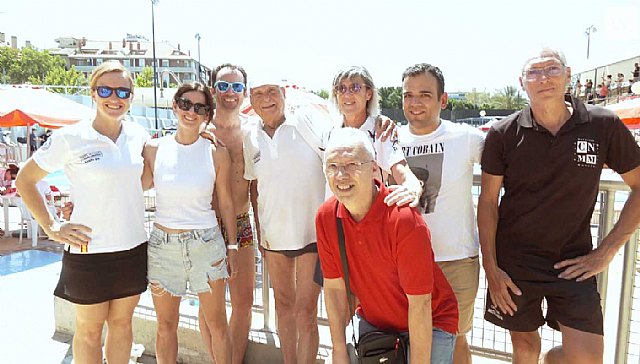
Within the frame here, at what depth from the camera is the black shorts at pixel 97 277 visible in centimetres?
286

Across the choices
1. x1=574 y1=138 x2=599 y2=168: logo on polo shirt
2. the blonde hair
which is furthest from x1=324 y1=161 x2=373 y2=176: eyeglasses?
the blonde hair

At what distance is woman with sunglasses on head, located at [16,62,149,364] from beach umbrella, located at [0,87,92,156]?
7.47 meters

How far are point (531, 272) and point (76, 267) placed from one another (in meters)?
2.66

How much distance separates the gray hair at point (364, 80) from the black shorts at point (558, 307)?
1313 mm

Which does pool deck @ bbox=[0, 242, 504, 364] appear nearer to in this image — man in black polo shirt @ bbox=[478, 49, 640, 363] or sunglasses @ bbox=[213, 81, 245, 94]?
man in black polo shirt @ bbox=[478, 49, 640, 363]

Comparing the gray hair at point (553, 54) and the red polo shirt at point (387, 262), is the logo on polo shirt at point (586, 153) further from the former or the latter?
the red polo shirt at point (387, 262)

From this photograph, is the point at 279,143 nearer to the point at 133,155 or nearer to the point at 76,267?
the point at 133,155

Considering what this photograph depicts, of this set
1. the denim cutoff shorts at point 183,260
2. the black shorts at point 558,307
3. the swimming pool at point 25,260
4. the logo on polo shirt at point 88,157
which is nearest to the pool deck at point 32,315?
the swimming pool at point 25,260

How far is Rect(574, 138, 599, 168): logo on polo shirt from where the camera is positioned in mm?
2373

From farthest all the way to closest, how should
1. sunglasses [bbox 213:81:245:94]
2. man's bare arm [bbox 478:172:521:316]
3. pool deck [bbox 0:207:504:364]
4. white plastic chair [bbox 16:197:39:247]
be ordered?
white plastic chair [bbox 16:197:39:247]
pool deck [bbox 0:207:504:364]
sunglasses [bbox 213:81:245:94]
man's bare arm [bbox 478:172:521:316]

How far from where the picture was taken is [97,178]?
111 inches

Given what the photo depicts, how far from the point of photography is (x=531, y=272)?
2.54 meters

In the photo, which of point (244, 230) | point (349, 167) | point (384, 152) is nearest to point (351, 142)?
point (349, 167)

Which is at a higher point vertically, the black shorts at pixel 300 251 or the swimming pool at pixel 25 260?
the black shorts at pixel 300 251
